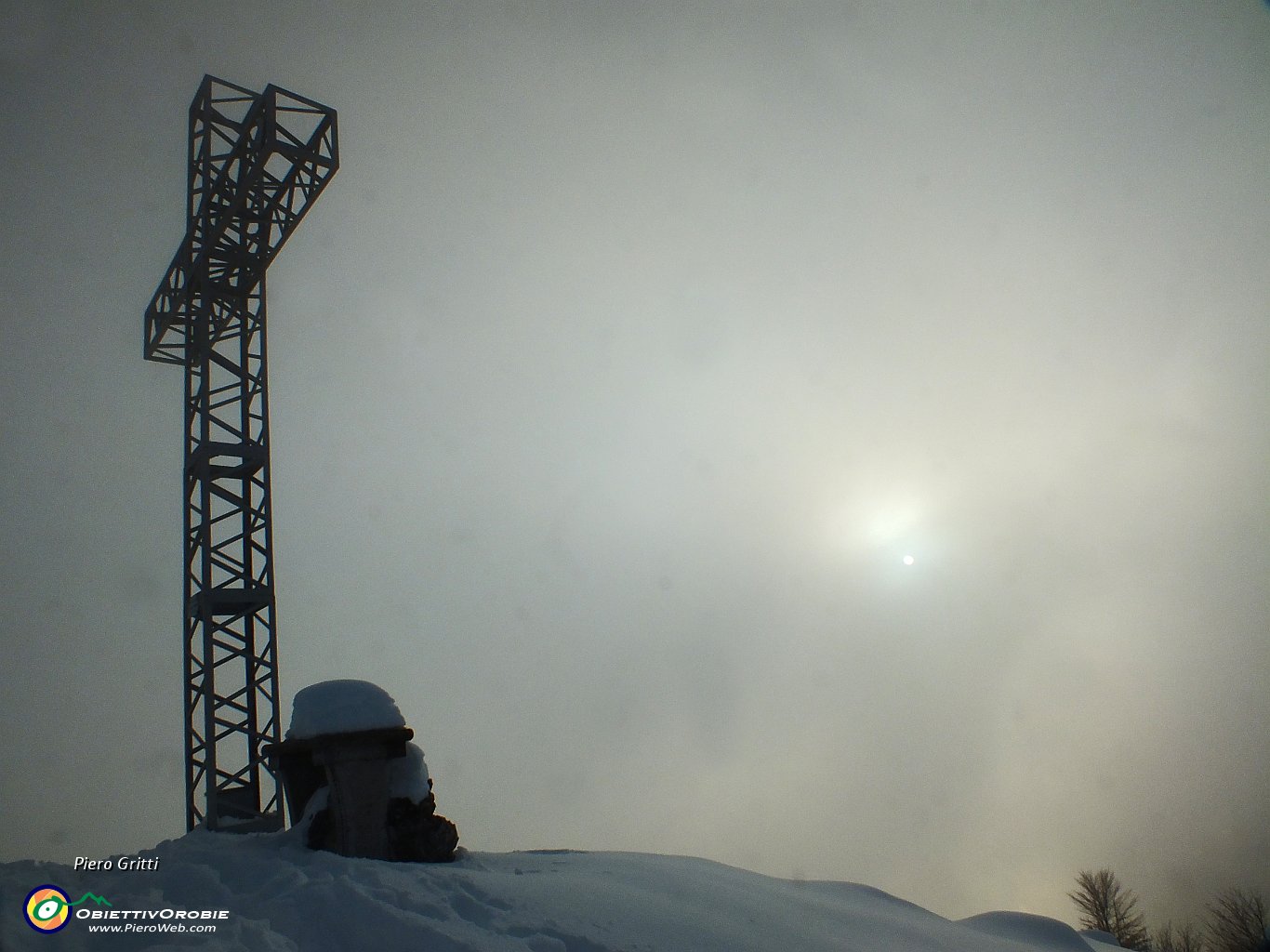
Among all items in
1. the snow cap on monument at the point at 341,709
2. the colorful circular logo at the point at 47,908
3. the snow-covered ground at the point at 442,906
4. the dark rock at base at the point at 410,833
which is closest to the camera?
the colorful circular logo at the point at 47,908

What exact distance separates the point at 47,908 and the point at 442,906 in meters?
2.76

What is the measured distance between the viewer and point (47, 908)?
18.7 ft

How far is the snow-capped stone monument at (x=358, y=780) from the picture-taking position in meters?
8.73

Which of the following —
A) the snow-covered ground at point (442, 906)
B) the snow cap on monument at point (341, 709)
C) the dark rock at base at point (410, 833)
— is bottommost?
the snow-covered ground at point (442, 906)

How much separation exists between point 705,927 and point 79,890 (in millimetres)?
4967

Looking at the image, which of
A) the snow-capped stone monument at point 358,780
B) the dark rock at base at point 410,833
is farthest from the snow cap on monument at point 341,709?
the dark rock at base at point 410,833

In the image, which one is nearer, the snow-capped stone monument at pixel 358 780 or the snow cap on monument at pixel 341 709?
the snow-capped stone monument at pixel 358 780

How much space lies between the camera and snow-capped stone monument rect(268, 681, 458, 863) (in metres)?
8.73

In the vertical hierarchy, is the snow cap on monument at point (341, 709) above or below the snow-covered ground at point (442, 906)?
above

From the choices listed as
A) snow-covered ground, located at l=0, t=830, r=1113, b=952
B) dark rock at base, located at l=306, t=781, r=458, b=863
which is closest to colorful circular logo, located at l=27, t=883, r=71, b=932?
snow-covered ground, located at l=0, t=830, r=1113, b=952

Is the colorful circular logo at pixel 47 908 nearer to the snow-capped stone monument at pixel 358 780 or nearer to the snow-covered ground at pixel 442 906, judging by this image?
the snow-covered ground at pixel 442 906

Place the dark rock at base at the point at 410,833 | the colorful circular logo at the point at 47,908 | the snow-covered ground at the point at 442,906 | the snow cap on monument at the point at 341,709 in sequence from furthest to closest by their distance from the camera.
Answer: the snow cap on monument at the point at 341,709 → the dark rock at base at the point at 410,833 → the snow-covered ground at the point at 442,906 → the colorful circular logo at the point at 47,908

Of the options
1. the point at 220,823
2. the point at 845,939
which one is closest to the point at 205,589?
the point at 220,823

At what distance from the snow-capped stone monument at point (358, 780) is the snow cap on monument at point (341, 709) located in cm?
1
